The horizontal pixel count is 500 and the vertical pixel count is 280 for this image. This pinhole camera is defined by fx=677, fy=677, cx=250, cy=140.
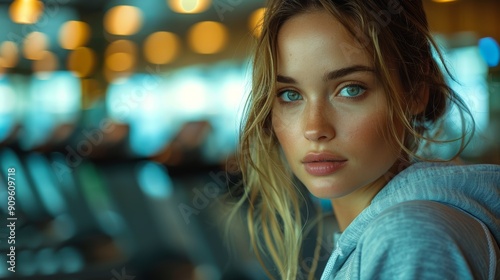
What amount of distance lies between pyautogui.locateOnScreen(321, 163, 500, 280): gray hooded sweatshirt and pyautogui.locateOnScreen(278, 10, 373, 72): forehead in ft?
0.59

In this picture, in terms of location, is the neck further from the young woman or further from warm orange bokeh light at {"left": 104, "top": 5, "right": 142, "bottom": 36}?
warm orange bokeh light at {"left": 104, "top": 5, "right": 142, "bottom": 36}

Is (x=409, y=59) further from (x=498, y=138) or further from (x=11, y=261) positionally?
(x=498, y=138)

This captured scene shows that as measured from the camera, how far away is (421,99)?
1060 mm

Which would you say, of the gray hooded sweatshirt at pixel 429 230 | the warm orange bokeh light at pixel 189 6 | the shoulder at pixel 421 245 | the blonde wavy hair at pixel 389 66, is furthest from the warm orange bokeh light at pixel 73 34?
the shoulder at pixel 421 245

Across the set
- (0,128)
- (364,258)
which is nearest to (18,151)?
(0,128)

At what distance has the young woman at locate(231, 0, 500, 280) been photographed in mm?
825

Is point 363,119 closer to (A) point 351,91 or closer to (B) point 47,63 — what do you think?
(A) point 351,91

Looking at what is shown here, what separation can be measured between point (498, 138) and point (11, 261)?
8.53ft

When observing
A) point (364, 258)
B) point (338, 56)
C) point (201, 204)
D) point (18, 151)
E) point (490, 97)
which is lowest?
point (201, 204)

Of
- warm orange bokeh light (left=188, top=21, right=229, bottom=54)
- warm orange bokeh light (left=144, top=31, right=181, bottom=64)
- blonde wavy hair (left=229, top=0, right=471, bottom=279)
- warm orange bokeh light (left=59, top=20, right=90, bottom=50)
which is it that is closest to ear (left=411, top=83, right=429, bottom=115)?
blonde wavy hair (left=229, top=0, right=471, bottom=279)

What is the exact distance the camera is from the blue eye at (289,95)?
1001 millimetres

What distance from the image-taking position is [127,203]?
3.23m

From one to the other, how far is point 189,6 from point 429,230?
9.74 feet

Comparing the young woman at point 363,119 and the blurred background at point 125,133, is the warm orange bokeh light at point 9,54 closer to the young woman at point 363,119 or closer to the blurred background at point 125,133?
the blurred background at point 125,133
